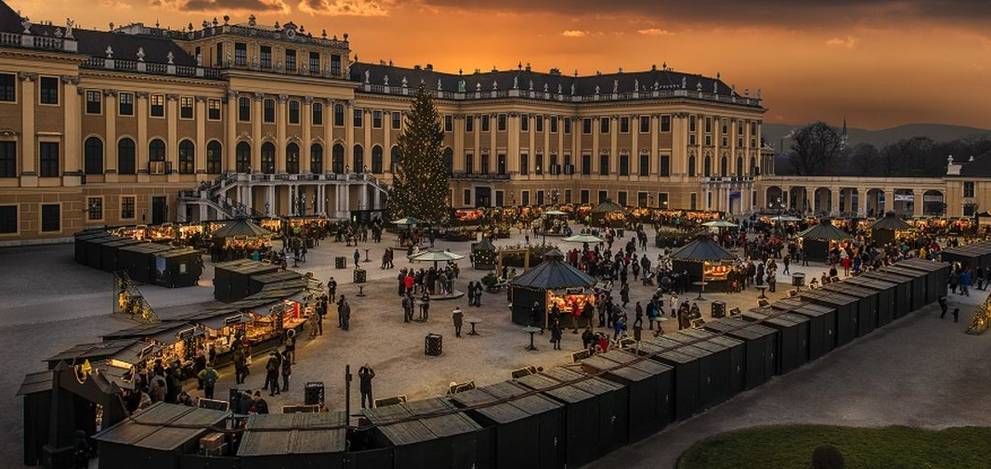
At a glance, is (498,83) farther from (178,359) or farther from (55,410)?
(55,410)

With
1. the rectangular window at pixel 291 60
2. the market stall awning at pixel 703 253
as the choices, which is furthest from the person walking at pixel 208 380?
the rectangular window at pixel 291 60

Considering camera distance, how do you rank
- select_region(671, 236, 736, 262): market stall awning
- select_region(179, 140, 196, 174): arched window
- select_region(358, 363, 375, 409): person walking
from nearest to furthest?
1. select_region(358, 363, 375, 409): person walking
2. select_region(671, 236, 736, 262): market stall awning
3. select_region(179, 140, 196, 174): arched window

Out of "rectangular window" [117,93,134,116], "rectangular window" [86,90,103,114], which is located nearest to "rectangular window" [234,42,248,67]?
"rectangular window" [117,93,134,116]

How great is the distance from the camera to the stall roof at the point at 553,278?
115ft

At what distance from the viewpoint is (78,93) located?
64.4 meters

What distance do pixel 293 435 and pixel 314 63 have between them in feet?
224

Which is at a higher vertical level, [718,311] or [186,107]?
[186,107]

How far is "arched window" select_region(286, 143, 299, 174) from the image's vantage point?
79.4 meters

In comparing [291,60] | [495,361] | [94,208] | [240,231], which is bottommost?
[495,361]

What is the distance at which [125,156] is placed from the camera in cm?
6856

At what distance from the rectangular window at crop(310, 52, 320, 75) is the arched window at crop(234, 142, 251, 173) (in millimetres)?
10083

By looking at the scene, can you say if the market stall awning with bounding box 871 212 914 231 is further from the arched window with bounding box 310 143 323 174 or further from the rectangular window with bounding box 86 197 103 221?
the rectangular window with bounding box 86 197 103 221

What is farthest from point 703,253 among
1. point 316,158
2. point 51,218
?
point 316,158

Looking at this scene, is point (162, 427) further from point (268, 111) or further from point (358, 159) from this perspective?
point (358, 159)
